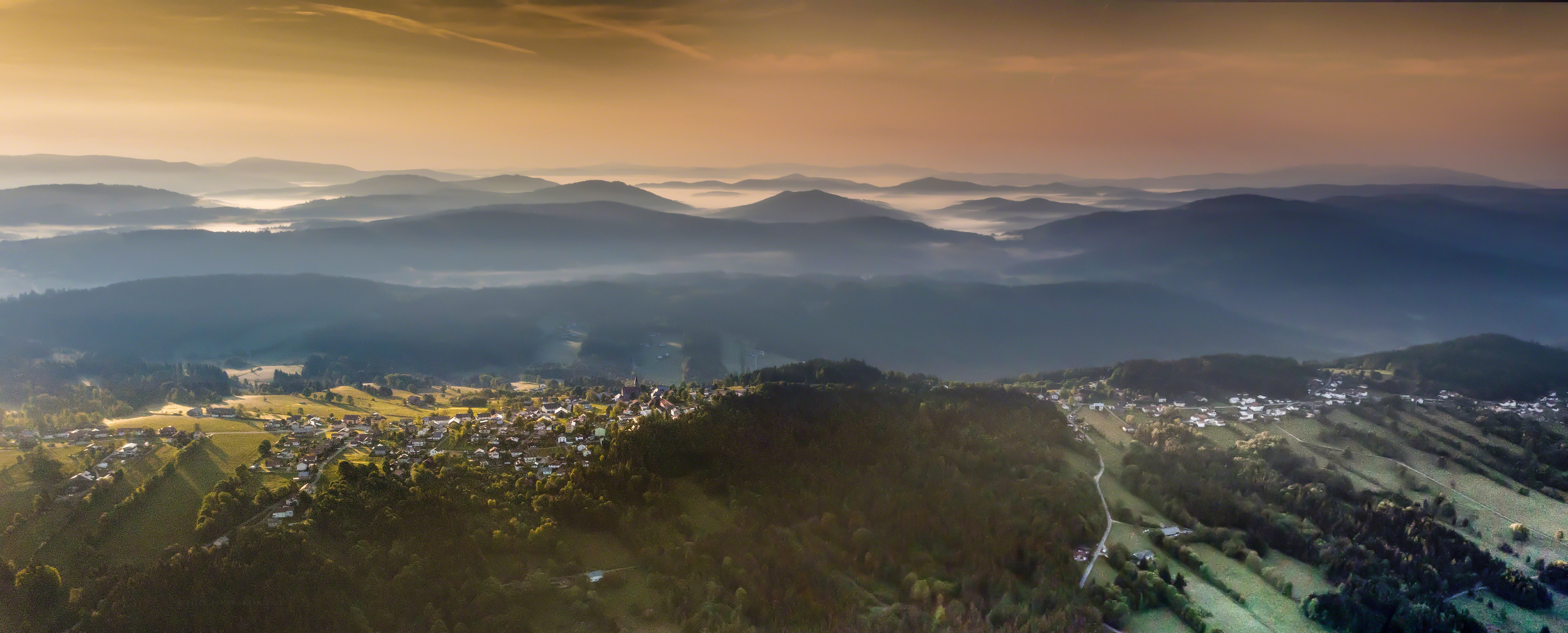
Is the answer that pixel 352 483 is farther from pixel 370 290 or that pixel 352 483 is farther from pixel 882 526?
pixel 370 290

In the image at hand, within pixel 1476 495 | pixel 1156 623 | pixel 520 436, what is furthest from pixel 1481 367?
pixel 520 436

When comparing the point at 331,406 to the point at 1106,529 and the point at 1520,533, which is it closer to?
the point at 1106,529

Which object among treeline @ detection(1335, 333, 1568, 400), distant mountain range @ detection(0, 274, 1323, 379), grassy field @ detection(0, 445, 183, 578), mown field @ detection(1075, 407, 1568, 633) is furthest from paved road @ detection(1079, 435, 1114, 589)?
distant mountain range @ detection(0, 274, 1323, 379)

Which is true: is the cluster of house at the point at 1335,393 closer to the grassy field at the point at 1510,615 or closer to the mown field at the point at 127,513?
the grassy field at the point at 1510,615

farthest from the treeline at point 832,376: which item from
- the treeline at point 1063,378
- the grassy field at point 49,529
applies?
the grassy field at point 49,529

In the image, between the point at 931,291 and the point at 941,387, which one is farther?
the point at 931,291

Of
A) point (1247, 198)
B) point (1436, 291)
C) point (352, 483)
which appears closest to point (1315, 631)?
point (352, 483)

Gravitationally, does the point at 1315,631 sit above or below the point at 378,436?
below
